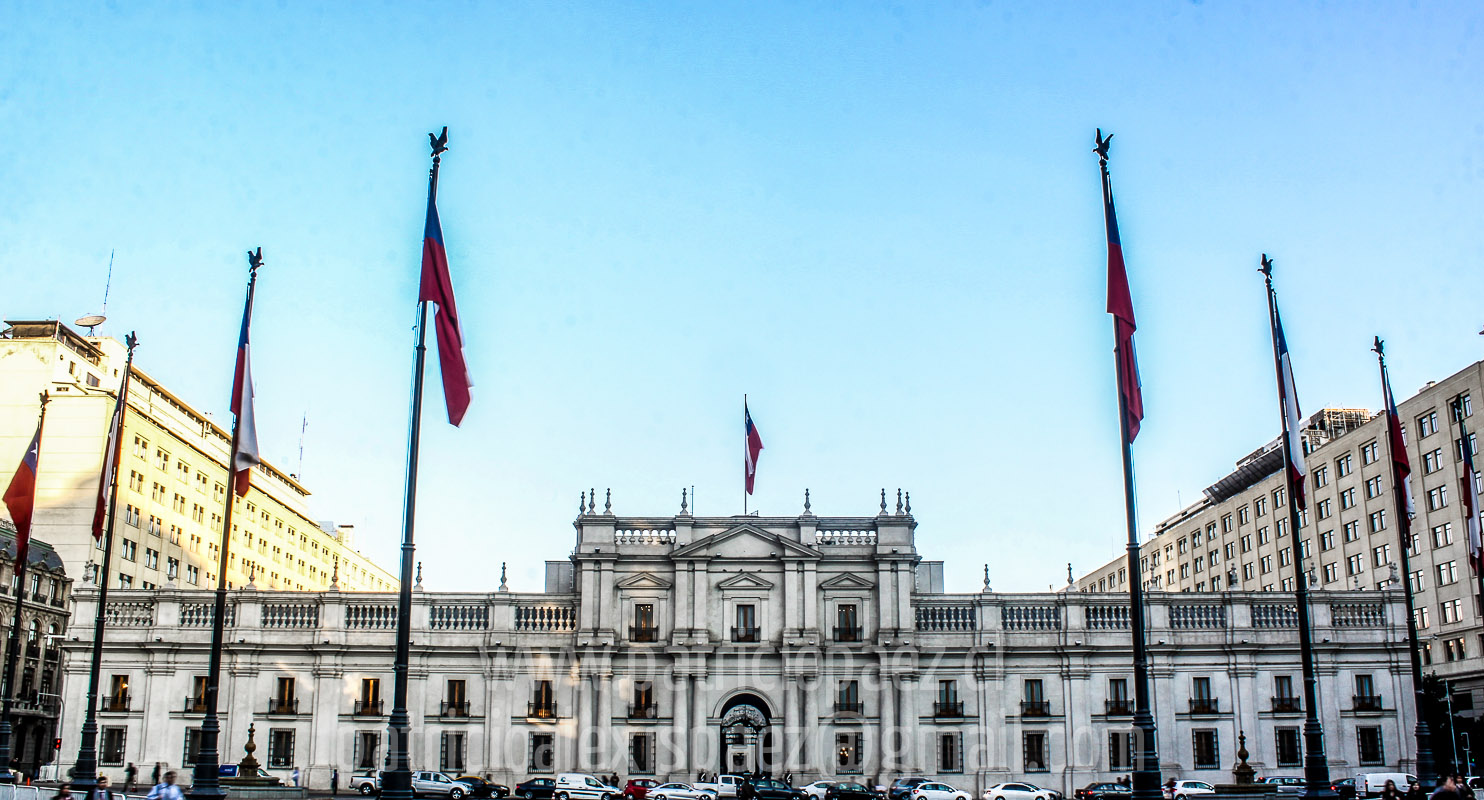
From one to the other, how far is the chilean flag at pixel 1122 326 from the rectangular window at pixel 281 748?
4904 cm

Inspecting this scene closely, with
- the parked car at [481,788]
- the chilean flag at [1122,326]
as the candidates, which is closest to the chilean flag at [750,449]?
the parked car at [481,788]

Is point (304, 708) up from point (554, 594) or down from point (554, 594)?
down

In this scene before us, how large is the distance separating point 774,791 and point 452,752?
756 inches

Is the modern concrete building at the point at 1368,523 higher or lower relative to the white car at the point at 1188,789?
higher

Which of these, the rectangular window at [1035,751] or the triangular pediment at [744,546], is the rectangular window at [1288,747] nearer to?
the rectangular window at [1035,751]

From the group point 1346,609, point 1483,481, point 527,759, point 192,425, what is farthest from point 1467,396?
point 192,425

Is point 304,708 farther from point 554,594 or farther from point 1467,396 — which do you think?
point 1467,396

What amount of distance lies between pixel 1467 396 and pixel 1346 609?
61.5 feet

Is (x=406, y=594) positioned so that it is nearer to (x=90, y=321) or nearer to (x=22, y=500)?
(x=22, y=500)

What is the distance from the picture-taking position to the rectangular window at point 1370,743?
61438mm

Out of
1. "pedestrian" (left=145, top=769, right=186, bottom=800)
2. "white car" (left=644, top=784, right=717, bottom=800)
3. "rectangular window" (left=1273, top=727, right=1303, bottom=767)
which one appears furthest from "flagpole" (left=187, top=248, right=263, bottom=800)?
"rectangular window" (left=1273, top=727, right=1303, bottom=767)

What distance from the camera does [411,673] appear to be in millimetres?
62750

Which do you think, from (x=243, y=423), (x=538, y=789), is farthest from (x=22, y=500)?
(x=538, y=789)

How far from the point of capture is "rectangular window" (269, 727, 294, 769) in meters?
61.1
